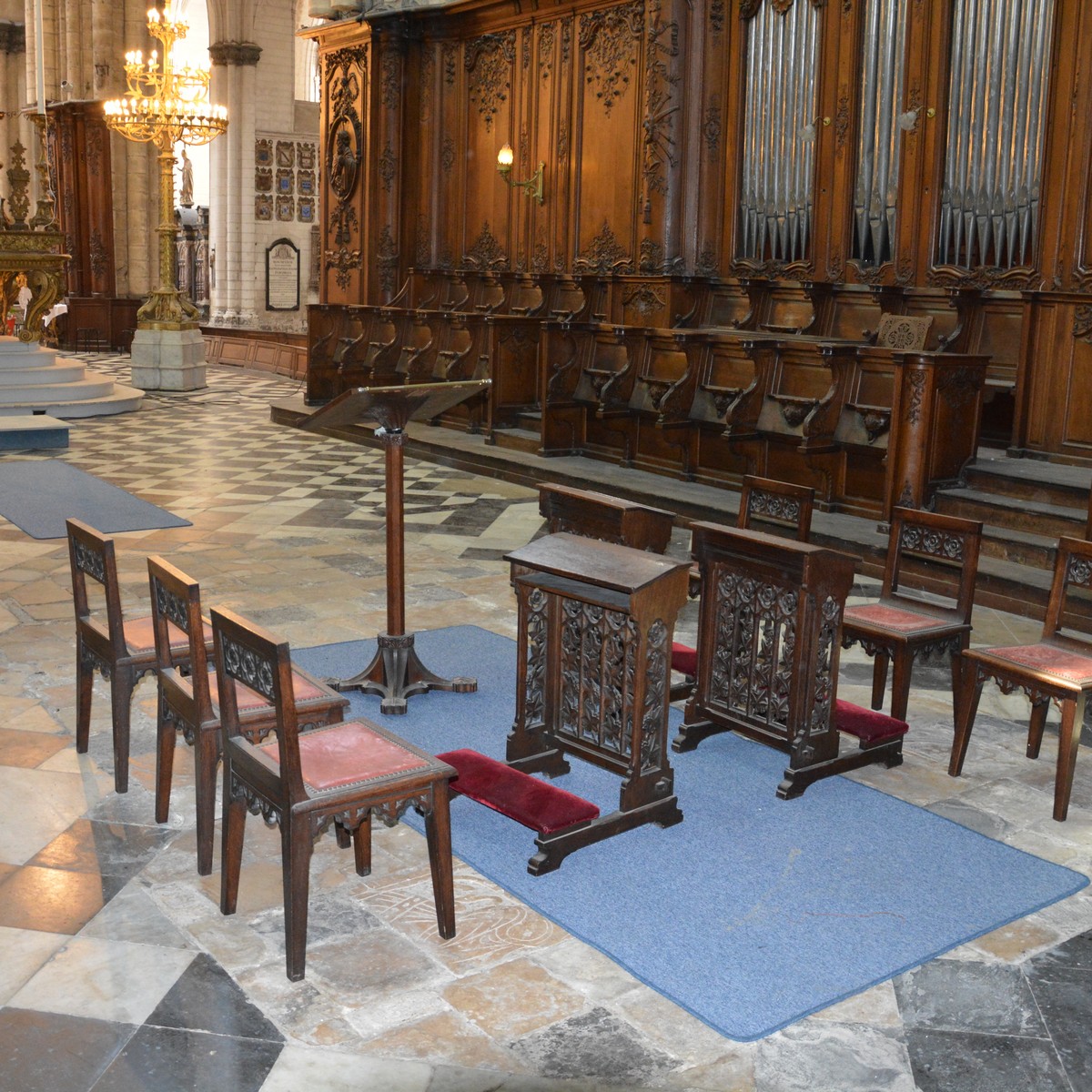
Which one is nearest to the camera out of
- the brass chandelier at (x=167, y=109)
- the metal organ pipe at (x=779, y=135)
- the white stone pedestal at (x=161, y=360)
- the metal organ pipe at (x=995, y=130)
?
the metal organ pipe at (x=995, y=130)

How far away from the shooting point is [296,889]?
2898mm

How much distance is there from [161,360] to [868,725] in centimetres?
1311

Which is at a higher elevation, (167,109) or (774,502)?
(167,109)

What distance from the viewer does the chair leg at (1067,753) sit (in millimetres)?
3875

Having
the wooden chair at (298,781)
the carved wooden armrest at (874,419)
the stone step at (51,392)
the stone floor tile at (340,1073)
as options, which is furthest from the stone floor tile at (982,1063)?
the stone step at (51,392)

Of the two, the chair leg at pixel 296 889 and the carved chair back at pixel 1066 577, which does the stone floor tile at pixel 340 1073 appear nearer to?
the chair leg at pixel 296 889

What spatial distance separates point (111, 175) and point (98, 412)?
30.0 feet

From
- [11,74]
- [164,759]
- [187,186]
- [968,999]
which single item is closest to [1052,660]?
[968,999]

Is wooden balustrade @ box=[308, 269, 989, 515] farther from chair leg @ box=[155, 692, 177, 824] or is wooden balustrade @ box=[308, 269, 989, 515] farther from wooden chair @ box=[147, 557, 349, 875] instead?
chair leg @ box=[155, 692, 177, 824]

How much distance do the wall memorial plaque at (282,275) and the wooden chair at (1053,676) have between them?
18967 millimetres

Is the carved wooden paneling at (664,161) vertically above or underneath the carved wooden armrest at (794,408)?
above

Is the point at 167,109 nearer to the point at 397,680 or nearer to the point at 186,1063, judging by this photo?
the point at 397,680

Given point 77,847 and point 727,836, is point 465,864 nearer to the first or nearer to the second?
point 727,836

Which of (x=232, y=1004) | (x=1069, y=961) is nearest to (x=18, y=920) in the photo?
(x=232, y=1004)
